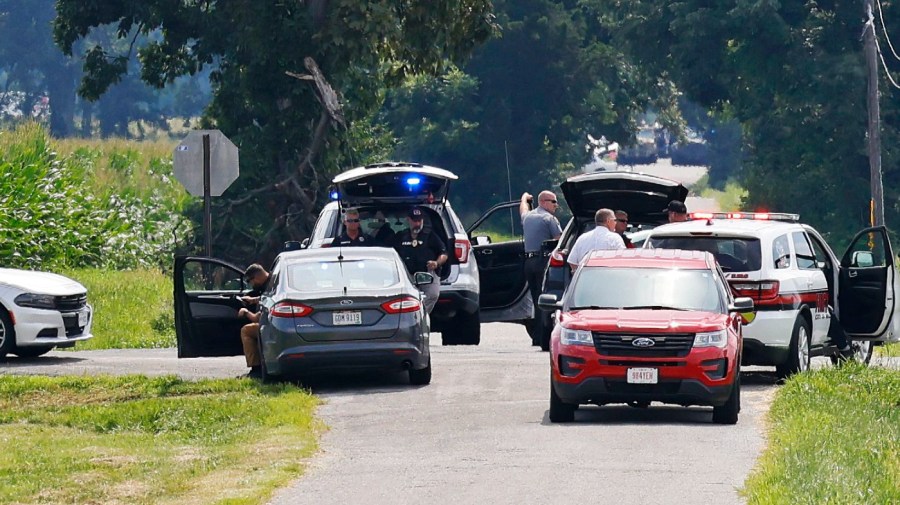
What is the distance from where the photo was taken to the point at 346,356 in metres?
18.1

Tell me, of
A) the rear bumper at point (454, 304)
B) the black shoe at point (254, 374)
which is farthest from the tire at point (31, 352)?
the rear bumper at point (454, 304)

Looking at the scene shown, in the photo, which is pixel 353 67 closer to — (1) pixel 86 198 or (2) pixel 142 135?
(1) pixel 86 198

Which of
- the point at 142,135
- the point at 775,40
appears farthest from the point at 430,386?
the point at 142,135

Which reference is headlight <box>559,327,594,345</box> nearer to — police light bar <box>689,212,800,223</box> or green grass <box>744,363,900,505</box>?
green grass <box>744,363,900,505</box>

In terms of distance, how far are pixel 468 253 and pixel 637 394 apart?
6820 mm

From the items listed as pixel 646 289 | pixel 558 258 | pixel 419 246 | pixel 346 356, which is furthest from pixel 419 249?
pixel 646 289

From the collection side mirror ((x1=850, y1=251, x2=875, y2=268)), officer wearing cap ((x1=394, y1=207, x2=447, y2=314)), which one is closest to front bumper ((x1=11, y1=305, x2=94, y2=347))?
officer wearing cap ((x1=394, y1=207, x2=447, y2=314))

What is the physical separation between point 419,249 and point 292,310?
12.8 ft

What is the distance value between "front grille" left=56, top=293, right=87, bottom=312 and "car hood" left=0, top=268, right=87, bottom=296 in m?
0.05

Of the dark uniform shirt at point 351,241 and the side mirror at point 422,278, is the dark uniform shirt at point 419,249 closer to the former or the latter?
the dark uniform shirt at point 351,241

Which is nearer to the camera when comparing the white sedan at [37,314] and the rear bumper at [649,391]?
the rear bumper at [649,391]

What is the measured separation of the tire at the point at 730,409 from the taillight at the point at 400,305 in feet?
12.6

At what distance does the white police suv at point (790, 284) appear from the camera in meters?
18.2

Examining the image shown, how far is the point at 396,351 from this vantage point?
18141mm
